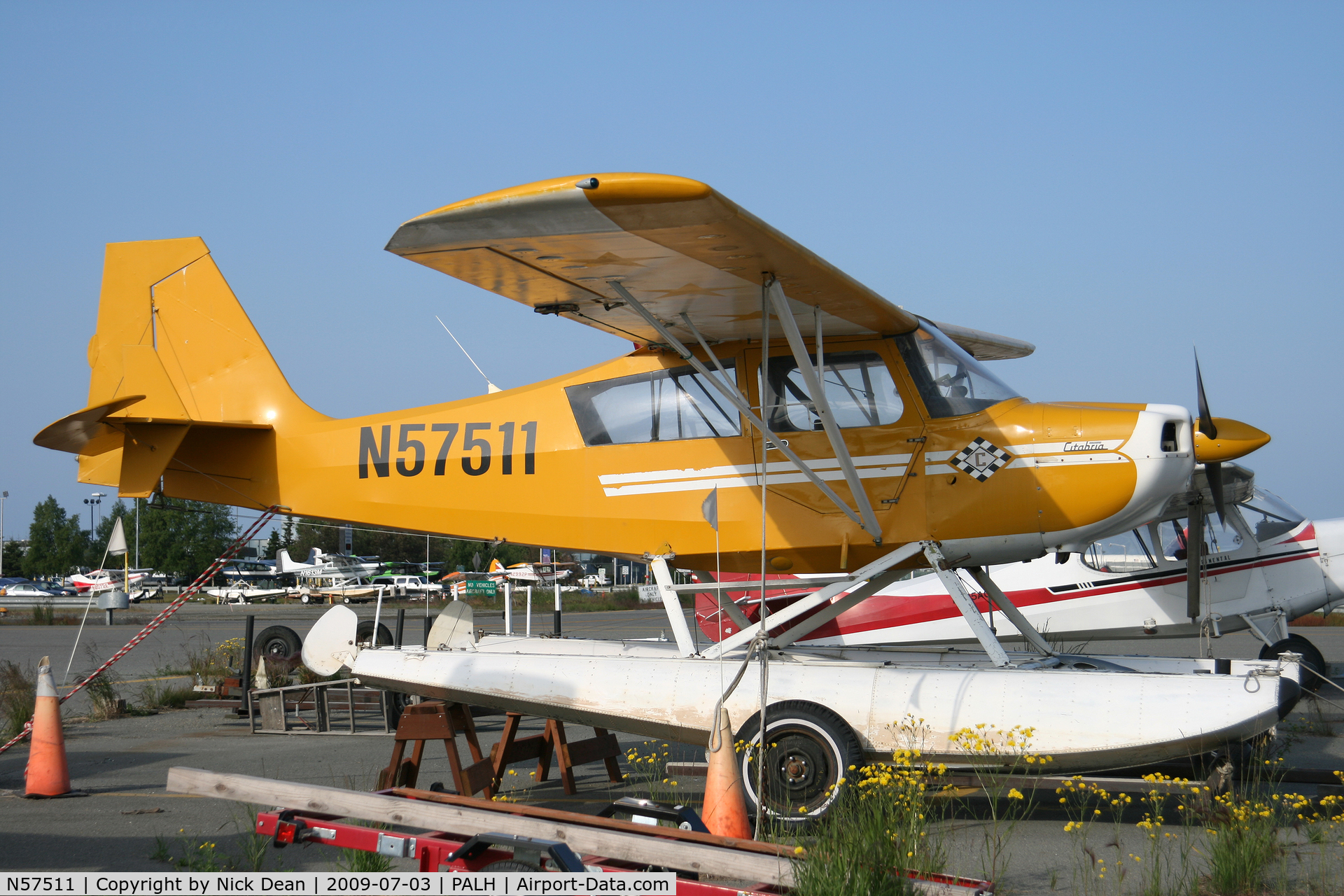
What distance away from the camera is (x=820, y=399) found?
645 centimetres

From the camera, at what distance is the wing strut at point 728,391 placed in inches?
248

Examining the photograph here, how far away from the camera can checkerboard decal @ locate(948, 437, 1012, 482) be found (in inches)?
273

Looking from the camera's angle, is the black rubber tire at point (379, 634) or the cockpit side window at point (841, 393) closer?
the cockpit side window at point (841, 393)

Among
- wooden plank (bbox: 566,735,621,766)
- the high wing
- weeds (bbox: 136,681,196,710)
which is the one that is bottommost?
weeds (bbox: 136,681,196,710)

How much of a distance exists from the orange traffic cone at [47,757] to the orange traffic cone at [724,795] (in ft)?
15.4

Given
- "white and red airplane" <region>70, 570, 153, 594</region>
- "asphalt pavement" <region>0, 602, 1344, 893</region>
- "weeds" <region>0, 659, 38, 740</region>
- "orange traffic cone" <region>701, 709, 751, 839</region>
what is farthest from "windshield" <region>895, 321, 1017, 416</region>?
"white and red airplane" <region>70, 570, 153, 594</region>

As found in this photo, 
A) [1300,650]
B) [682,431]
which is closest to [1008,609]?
[682,431]

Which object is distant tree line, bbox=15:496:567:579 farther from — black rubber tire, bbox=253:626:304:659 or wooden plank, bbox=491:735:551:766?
wooden plank, bbox=491:735:551:766

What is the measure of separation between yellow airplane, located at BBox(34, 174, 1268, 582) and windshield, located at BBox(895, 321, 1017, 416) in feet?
0.06

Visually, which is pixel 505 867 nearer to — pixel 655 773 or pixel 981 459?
pixel 655 773

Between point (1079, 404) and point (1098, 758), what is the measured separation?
8.64 ft

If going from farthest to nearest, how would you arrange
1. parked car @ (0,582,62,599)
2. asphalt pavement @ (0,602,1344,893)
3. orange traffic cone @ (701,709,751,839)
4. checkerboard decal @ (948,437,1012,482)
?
parked car @ (0,582,62,599) → checkerboard decal @ (948,437,1012,482) → asphalt pavement @ (0,602,1344,893) → orange traffic cone @ (701,709,751,839)

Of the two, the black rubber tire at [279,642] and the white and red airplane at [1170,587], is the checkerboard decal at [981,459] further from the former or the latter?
the black rubber tire at [279,642]

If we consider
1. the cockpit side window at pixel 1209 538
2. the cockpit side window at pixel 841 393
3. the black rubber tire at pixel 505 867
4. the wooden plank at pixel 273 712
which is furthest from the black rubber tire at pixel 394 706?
the cockpit side window at pixel 1209 538
